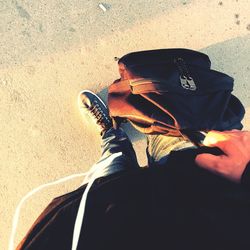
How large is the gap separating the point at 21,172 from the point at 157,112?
0.75 m

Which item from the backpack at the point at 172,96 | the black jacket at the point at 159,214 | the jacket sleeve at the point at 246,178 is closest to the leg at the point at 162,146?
the backpack at the point at 172,96

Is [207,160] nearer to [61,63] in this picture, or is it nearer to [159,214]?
[159,214]

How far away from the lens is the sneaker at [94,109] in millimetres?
1969

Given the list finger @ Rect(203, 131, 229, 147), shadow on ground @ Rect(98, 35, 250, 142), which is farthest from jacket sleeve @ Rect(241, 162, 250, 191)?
shadow on ground @ Rect(98, 35, 250, 142)

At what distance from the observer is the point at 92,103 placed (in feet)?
6.44

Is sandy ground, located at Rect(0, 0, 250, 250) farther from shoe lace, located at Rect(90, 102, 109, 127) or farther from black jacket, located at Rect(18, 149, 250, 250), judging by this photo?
black jacket, located at Rect(18, 149, 250, 250)

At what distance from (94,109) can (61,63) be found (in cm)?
25

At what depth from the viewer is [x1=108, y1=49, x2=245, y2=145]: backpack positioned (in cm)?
156

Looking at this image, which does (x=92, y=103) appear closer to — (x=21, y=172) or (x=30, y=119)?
(x=30, y=119)

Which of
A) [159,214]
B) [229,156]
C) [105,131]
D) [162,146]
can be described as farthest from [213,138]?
[105,131]

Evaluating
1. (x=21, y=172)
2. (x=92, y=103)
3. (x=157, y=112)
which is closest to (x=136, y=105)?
(x=157, y=112)

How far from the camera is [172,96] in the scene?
62.0 inches

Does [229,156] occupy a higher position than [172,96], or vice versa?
[172,96]

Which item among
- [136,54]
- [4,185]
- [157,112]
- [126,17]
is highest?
[126,17]
